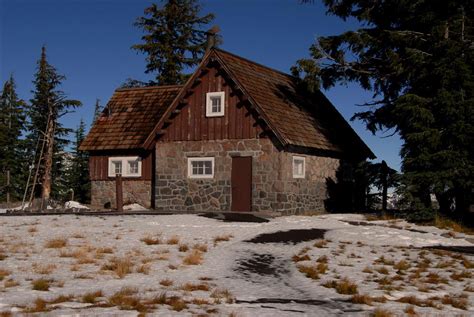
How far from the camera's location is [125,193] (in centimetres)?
2884

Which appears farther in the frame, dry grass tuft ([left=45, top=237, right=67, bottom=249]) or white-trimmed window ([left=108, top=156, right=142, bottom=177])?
white-trimmed window ([left=108, top=156, right=142, bottom=177])

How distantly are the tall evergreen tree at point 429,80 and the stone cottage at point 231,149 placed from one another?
2917 mm

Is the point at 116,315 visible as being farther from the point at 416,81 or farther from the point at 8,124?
the point at 8,124

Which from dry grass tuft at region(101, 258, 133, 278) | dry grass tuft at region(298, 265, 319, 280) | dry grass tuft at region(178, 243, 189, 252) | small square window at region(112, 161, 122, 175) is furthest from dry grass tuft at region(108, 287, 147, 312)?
small square window at region(112, 161, 122, 175)

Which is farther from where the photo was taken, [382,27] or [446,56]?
[382,27]

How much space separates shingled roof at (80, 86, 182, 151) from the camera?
2906 centimetres

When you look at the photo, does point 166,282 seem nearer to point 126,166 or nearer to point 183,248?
point 183,248

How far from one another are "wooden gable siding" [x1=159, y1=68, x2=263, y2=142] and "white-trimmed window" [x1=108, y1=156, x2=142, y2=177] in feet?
10.7

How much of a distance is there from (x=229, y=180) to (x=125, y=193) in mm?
7051

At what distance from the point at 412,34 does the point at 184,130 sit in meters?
11.1

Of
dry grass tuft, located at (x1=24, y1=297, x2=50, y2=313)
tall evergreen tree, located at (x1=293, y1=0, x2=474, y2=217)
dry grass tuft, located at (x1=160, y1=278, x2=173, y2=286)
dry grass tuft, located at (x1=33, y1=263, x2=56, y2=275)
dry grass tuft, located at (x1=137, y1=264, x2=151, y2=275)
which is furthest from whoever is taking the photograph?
tall evergreen tree, located at (x1=293, y1=0, x2=474, y2=217)

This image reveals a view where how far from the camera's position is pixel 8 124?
50062mm

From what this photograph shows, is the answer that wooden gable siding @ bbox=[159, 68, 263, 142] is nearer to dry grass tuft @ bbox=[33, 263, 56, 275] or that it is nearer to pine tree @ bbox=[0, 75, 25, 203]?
dry grass tuft @ bbox=[33, 263, 56, 275]

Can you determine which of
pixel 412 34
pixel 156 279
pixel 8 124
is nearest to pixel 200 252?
pixel 156 279
